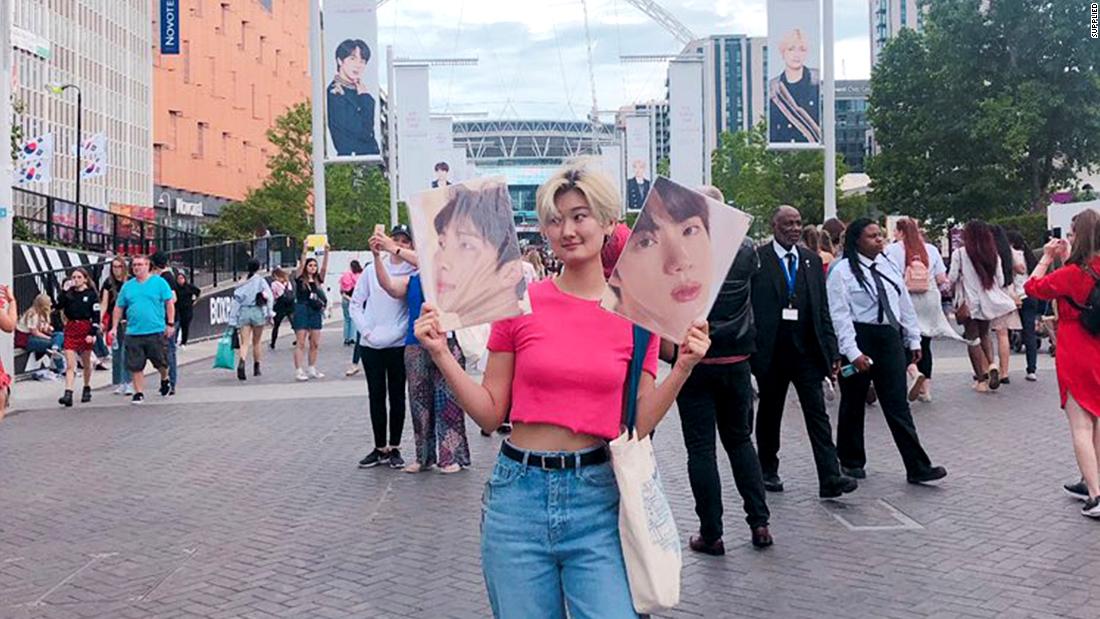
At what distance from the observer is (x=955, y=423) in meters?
11.5

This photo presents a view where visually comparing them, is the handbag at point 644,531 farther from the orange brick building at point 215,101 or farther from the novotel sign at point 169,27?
the orange brick building at point 215,101

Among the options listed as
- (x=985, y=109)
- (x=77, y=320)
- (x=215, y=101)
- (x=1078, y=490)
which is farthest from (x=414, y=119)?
(x=215, y=101)

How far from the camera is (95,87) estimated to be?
6619 centimetres

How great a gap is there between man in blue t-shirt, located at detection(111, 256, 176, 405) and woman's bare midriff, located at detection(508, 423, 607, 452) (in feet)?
40.4

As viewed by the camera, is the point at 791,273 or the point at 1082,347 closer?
the point at 1082,347

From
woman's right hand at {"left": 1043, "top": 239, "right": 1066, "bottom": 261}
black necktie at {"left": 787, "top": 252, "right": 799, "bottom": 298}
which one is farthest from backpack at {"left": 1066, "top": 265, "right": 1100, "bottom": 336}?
black necktie at {"left": 787, "top": 252, "right": 799, "bottom": 298}

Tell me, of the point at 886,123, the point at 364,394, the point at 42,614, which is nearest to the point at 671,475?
the point at 42,614

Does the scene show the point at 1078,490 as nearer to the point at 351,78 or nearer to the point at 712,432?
the point at 712,432

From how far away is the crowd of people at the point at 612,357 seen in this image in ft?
11.0

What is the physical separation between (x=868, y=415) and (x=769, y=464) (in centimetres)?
428

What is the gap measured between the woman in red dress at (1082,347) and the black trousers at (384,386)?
4.69m

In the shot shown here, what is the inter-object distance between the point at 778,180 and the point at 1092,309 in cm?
5464

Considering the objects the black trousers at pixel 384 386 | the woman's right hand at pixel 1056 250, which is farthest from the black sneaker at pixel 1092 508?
the black trousers at pixel 384 386

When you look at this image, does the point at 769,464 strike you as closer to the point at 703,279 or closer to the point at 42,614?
the point at 42,614
